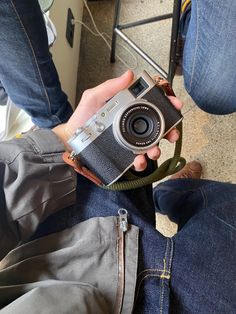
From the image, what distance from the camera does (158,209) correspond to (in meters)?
0.91

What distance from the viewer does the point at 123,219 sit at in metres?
0.58

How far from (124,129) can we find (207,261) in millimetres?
237

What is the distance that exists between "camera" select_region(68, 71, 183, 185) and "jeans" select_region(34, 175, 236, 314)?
5 cm

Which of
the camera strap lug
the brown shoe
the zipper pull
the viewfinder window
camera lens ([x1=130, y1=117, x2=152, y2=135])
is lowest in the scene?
the brown shoe

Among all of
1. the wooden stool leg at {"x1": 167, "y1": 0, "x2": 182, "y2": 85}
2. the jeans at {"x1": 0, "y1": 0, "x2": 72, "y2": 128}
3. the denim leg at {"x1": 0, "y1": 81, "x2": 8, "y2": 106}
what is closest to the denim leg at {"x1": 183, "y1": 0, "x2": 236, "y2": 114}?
the wooden stool leg at {"x1": 167, "y1": 0, "x2": 182, "y2": 85}

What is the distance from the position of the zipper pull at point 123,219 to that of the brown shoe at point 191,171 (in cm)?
51

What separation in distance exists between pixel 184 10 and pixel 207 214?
0.50 m

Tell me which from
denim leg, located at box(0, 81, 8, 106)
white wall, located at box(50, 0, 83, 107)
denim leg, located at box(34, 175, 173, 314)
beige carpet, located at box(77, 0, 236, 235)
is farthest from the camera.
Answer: beige carpet, located at box(77, 0, 236, 235)

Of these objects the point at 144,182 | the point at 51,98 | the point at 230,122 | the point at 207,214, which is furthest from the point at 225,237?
the point at 230,122

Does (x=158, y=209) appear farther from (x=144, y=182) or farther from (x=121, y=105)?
(x=121, y=105)

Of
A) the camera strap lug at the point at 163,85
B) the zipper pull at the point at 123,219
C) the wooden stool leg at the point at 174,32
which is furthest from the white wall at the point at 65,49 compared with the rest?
the zipper pull at the point at 123,219

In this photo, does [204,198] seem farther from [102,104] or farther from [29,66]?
[29,66]

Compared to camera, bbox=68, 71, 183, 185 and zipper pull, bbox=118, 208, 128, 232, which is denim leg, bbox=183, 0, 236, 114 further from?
zipper pull, bbox=118, 208, 128, 232

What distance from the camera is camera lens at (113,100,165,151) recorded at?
0.59 m
